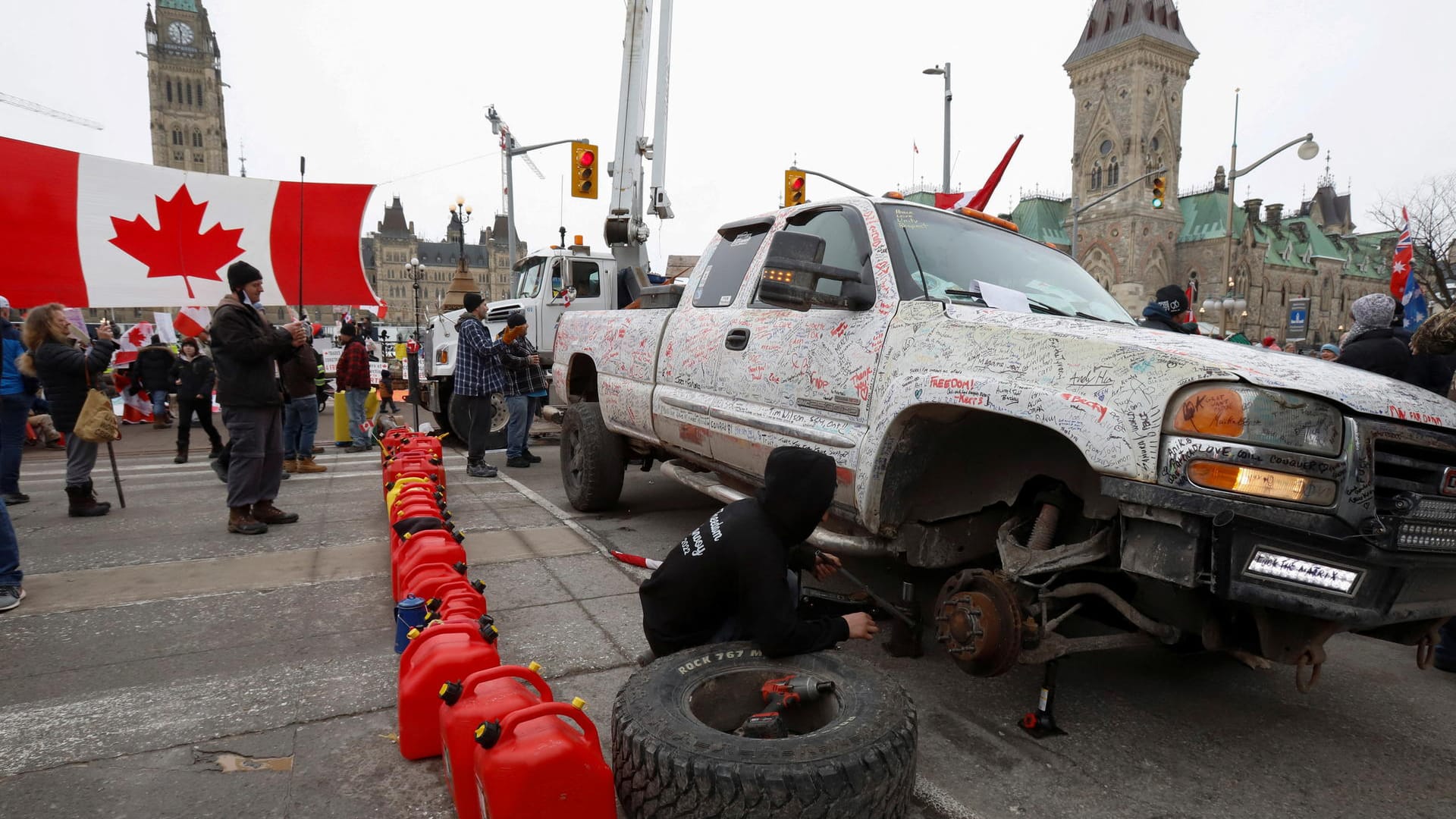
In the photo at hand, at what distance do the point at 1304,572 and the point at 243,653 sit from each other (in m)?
3.93

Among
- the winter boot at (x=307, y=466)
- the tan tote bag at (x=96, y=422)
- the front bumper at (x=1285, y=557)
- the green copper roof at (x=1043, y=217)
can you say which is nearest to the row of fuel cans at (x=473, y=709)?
the front bumper at (x=1285, y=557)

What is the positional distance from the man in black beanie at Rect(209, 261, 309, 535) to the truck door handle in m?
3.10

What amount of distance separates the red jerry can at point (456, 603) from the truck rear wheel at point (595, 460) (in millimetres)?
2784

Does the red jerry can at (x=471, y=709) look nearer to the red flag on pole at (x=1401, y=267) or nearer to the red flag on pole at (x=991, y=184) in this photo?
the red flag on pole at (x=991, y=184)

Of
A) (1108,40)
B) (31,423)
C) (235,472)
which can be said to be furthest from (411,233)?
(235,472)

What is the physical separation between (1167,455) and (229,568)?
16.1 feet

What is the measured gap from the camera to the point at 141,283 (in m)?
7.08

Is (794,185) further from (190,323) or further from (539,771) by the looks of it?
(539,771)

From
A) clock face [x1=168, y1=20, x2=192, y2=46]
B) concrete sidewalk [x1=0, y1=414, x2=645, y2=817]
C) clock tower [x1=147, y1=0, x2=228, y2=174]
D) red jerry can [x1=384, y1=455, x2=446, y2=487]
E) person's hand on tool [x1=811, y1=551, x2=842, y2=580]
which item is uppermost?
clock face [x1=168, y1=20, x2=192, y2=46]

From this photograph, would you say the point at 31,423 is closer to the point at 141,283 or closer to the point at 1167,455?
the point at 141,283

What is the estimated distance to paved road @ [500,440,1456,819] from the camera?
238 cm

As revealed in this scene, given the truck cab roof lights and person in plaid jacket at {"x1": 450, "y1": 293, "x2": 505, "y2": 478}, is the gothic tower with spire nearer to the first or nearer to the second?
person in plaid jacket at {"x1": 450, "y1": 293, "x2": 505, "y2": 478}

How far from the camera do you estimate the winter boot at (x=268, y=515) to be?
5.59 m

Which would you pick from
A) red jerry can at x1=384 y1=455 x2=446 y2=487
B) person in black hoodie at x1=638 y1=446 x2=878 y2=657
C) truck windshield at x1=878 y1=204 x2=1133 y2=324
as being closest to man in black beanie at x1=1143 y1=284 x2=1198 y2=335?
truck windshield at x1=878 y1=204 x2=1133 y2=324
